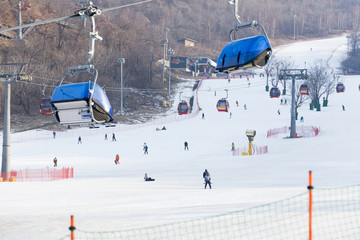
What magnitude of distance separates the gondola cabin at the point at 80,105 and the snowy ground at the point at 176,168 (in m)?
2.98

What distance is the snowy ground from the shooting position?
13914mm

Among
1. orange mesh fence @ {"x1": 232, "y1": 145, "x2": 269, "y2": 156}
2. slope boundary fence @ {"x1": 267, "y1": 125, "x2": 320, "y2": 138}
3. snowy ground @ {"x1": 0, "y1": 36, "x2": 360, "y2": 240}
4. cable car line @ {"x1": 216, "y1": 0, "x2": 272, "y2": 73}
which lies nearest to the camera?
cable car line @ {"x1": 216, "y1": 0, "x2": 272, "y2": 73}

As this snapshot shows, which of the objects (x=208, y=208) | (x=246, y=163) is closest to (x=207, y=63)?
(x=246, y=163)

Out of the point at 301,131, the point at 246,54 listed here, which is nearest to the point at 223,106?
the point at 301,131

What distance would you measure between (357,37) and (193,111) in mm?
89334

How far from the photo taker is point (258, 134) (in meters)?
50.4

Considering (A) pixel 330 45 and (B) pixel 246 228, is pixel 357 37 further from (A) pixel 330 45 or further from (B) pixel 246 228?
(B) pixel 246 228

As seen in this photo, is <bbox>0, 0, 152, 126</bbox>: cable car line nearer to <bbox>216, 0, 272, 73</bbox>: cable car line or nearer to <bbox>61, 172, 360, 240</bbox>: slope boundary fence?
<bbox>61, 172, 360, 240</bbox>: slope boundary fence

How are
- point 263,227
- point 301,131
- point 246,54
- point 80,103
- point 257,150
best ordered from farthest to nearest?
point 301,131
point 257,150
point 263,227
point 80,103
point 246,54

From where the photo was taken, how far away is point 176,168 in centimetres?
3222

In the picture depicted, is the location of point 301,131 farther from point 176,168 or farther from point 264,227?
point 264,227

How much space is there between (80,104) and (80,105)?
0.02m

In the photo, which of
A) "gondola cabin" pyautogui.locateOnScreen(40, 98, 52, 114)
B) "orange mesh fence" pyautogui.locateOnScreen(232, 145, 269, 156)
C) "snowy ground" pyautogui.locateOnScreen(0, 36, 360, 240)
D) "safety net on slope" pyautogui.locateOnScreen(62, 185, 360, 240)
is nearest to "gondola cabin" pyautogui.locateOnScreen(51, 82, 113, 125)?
"safety net on slope" pyautogui.locateOnScreen(62, 185, 360, 240)

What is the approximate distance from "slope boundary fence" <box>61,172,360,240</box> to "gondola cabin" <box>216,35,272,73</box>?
3.58m
